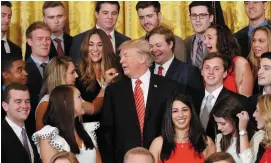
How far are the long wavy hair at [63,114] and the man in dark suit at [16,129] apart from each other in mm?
235

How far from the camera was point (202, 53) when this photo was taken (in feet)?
24.5

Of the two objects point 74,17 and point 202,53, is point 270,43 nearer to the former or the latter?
point 202,53

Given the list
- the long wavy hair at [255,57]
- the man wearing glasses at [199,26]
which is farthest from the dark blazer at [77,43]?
the long wavy hair at [255,57]

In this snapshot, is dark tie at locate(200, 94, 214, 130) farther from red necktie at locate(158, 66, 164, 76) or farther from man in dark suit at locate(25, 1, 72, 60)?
man in dark suit at locate(25, 1, 72, 60)

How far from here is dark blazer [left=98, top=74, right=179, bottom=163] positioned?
650cm

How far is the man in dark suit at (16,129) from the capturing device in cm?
625

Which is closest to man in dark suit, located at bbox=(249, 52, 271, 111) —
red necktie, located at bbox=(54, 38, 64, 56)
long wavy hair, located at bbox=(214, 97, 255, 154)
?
long wavy hair, located at bbox=(214, 97, 255, 154)

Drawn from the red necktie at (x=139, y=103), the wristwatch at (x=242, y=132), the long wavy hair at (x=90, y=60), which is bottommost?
the wristwatch at (x=242, y=132)

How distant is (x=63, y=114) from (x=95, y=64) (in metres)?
0.95

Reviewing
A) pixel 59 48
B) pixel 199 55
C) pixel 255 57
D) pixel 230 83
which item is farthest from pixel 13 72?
pixel 255 57

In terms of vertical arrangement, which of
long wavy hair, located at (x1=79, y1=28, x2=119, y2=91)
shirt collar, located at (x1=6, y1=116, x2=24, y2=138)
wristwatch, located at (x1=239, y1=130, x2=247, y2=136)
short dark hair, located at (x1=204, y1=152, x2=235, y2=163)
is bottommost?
short dark hair, located at (x1=204, y1=152, x2=235, y2=163)

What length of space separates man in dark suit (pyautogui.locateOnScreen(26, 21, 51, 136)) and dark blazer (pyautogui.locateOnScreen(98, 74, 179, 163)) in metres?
0.65

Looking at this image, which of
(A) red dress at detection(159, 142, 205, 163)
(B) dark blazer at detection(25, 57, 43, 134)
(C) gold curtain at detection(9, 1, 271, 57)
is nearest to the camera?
(A) red dress at detection(159, 142, 205, 163)

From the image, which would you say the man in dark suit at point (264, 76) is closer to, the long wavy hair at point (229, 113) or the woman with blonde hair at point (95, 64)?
the long wavy hair at point (229, 113)
